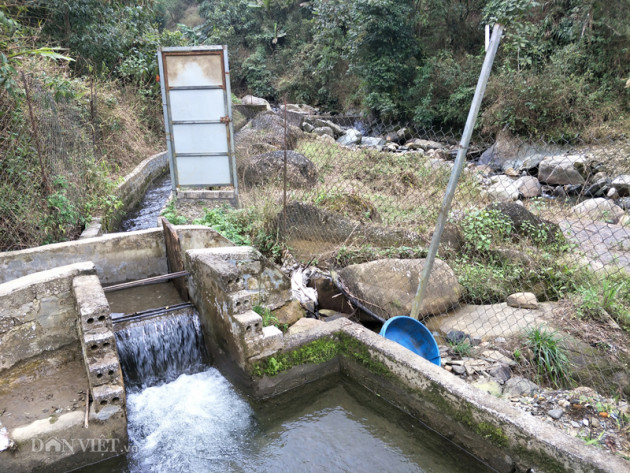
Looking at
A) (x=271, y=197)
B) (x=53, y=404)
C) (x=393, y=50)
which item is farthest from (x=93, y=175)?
(x=393, y=50)

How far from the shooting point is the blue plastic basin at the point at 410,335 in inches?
153

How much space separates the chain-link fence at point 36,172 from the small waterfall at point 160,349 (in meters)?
2.27

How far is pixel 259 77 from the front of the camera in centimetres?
2842

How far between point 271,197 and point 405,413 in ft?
12.5

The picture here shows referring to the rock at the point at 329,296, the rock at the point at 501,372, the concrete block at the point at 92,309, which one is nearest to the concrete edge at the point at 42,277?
the concrete block at the point at 92,309

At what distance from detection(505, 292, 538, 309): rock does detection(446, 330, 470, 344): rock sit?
2.20 feet

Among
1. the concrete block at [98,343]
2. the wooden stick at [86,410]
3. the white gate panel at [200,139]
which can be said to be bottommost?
→ the wooden stick at [86,410]

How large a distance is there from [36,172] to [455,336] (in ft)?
18.4

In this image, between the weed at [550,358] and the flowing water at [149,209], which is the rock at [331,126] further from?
the weed at [550,358]

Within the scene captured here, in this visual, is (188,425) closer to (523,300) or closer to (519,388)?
(519,388)

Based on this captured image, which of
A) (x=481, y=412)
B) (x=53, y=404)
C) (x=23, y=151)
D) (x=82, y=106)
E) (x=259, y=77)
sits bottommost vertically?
(x=53, y=404)

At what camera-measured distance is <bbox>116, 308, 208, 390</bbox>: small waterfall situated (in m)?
4.06

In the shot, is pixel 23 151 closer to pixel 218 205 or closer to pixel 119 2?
pixel 218 205

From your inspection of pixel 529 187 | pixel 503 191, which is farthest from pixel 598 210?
pixel 529 187
